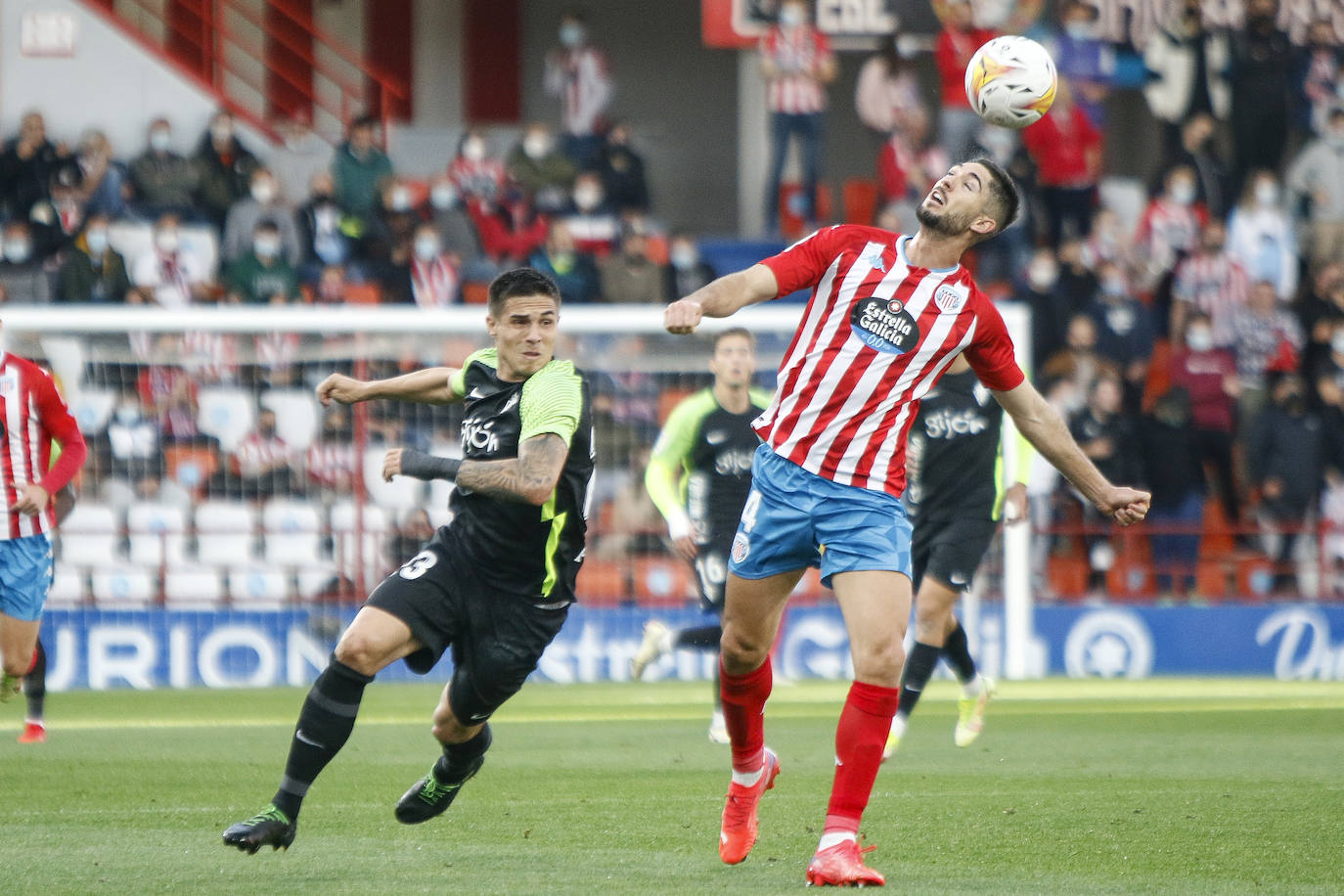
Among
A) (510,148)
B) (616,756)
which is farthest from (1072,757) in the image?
(510,148)

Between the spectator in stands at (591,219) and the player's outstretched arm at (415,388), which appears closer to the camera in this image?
the player's outstretched arm at (415,388)

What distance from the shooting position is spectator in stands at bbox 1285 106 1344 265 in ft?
65.8

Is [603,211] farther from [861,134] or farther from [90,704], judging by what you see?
[90,704]

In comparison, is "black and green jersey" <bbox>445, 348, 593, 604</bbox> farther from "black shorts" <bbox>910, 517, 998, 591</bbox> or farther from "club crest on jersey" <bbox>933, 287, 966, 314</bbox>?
"black shorts" <bbox>910, 517, 998, 591</bbox>

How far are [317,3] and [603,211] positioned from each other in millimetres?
6837

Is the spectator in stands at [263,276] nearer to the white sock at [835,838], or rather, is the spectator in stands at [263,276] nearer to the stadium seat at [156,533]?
the stadium seat at [156,533]

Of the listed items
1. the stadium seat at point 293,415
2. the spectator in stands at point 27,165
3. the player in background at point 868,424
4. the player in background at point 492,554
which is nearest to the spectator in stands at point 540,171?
the stadium seat at point 293,415

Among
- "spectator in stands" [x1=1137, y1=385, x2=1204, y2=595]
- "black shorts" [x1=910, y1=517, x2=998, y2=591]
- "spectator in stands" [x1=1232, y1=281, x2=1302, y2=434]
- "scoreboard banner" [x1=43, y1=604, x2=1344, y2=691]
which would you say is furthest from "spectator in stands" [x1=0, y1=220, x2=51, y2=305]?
"spectator in stands" [x1=1232, y1=281, x2=1302, y2=434]

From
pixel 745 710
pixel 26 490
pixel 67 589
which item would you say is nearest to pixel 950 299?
pixel 745 710

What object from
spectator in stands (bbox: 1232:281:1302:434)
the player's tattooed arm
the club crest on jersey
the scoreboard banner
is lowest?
the scoreboard banner

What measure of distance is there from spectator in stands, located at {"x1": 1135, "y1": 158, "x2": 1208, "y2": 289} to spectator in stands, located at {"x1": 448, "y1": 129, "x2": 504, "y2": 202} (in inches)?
260

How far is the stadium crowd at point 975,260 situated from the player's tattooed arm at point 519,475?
950cm

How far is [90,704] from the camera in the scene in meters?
13.3

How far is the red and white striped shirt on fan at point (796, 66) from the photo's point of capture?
1866 cm
